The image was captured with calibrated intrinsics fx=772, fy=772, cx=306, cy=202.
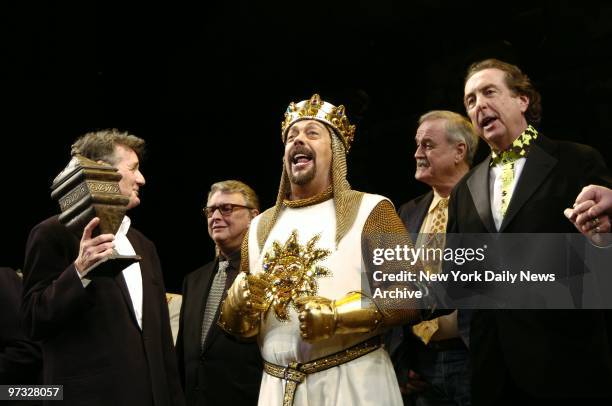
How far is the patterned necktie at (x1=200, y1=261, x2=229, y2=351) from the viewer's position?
4.27 m

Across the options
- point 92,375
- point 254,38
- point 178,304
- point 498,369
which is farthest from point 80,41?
point 498,369

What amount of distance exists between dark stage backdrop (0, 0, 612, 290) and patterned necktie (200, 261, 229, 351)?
0.84 meters

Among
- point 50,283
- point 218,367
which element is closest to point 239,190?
point 218,367

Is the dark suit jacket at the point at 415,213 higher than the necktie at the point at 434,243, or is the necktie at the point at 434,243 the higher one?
the dark suit jacket at the point at 415,213

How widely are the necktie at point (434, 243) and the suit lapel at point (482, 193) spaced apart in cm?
33

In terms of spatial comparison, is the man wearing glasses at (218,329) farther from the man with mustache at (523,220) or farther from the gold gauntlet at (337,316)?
the man with mustache at (523,220)

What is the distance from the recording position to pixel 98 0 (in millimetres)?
4965

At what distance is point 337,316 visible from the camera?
2.85 meters

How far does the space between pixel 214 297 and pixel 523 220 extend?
2.08m

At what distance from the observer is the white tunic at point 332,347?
293 centimetres

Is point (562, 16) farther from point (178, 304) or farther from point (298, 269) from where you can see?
point (178, 304)

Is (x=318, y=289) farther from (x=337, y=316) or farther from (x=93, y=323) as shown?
(x=93, y=323)

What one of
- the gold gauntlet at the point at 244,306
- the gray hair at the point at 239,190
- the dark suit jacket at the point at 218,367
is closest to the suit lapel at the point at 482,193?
the gold gauntlet at the point at 244,306

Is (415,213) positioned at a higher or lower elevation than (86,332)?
higher
